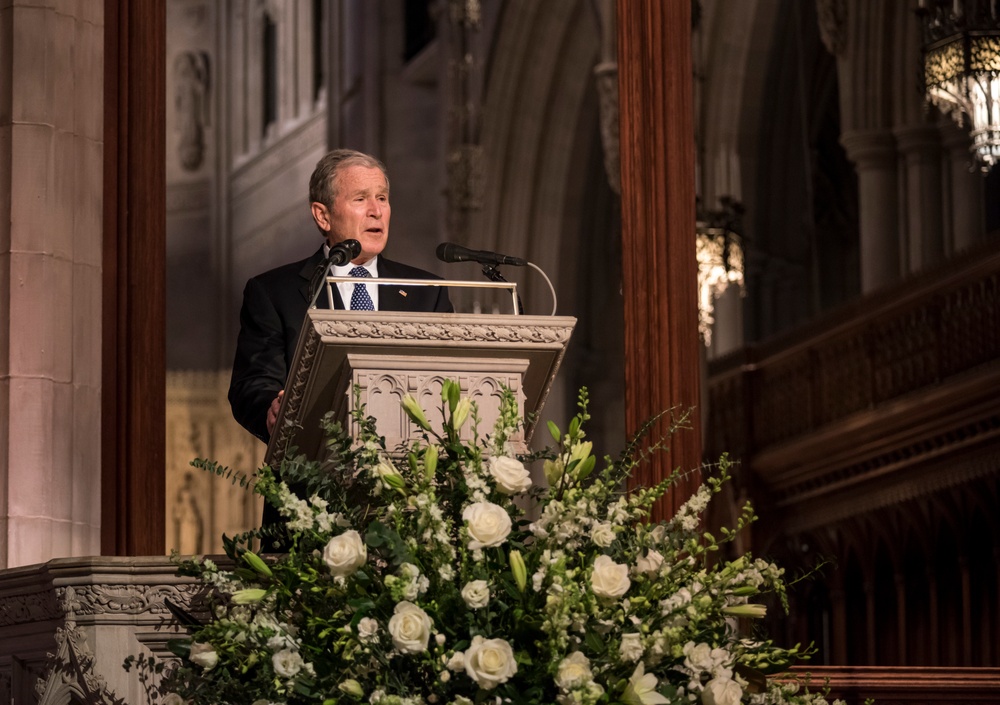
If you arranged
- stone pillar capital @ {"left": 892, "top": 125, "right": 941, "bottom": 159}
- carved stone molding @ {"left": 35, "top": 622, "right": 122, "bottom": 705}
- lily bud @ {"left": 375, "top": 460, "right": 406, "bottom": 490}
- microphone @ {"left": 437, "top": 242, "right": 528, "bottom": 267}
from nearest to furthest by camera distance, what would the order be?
lily bud @ {"left": 375, "top": 460, "right": 406, "bottom": 490}
carved stone molding @ {"left": 35, "top": 622, "right": 122, "bottom": 705}
microphone @ {"left": 437, "top": 242, "right": 528, "bottom": 267}
stone pillar capital @ {"left": 892, "top": 125, "right": 941, "bottom": 159}

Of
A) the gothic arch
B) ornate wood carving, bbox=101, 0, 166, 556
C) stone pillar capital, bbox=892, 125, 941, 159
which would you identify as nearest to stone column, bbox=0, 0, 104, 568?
ornate wood carving, bbox=101, 0, 166, 556

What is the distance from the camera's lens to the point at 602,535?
306 centimetres

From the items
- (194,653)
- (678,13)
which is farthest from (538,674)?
(678,13)

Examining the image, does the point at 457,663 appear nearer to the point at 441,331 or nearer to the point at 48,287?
the point at 441,331

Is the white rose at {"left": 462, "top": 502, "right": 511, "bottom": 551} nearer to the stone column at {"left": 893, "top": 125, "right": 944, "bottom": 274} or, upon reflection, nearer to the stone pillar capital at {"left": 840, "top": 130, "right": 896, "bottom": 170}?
the stone column at {"left": 893, "top": 125, "right": 944, "bottom": 274}

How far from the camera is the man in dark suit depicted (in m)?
4.22

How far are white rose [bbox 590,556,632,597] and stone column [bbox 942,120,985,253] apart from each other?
9.17m

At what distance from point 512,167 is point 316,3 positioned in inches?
211

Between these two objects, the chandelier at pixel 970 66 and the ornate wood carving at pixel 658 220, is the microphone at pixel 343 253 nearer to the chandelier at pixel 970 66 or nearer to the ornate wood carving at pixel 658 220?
A: the ornate wood carving at pixel 658 220

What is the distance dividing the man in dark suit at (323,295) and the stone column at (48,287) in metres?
1.59

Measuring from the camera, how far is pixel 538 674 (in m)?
3.01

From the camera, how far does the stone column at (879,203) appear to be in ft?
40.8

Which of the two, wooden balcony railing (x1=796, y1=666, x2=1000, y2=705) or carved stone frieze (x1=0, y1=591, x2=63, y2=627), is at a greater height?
carved stone frieze (x1=0, y1=591, x2=63, y2=627)

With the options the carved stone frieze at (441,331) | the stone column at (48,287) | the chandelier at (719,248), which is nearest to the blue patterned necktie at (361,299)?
the carved stone frieze at (441,331)
